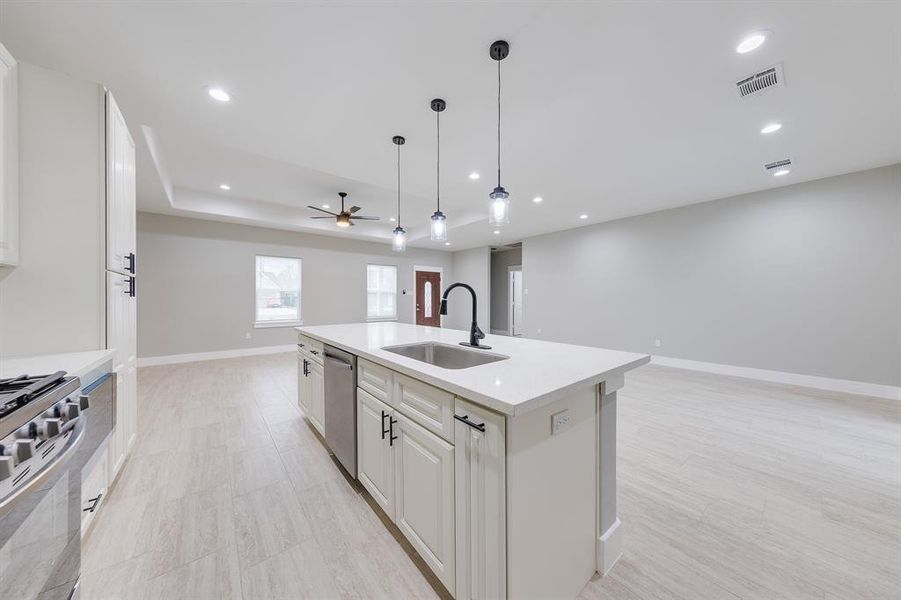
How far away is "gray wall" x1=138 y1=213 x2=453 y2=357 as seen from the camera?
5289 millimetres

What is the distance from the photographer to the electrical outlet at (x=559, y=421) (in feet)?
3.63

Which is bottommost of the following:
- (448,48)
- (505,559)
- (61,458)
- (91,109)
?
(505,559)

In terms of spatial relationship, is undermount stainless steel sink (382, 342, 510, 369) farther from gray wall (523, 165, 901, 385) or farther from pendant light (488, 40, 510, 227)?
gray wall (523, 165, 901, 385)

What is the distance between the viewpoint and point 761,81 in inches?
84.4

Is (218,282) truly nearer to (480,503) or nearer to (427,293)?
(427,293)

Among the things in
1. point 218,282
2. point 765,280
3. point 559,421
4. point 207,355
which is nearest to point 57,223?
point 559,421

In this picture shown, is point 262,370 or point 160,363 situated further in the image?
point 160,363

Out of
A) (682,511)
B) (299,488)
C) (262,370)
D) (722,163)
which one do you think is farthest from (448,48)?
(262,370)

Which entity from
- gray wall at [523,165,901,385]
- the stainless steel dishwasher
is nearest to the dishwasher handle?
the stainless steel dishwasher

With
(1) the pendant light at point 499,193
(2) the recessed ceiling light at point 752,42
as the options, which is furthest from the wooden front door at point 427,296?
(2) the recessed ceiling light at point 752,42

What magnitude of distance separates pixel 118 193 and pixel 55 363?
1063 mm

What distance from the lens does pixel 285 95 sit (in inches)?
92.4

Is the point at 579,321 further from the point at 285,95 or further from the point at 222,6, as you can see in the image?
the point at 222,6

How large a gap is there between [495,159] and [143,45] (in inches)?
113
